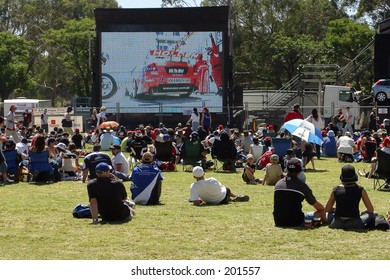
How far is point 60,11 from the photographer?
285ft

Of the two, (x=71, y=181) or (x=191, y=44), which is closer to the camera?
(x=71, y=181)

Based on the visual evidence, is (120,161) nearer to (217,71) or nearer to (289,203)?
(289,203)

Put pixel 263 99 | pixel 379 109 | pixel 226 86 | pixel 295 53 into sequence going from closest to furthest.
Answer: pixel 379 109 < pixel 226 86 < pixel 263 99 < pixel 295 53

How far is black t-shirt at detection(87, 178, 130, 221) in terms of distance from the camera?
43.7 feet

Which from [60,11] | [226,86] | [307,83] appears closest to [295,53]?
[307,83]

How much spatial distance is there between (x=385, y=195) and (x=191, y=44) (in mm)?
24148

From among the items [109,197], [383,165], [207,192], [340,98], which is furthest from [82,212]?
[340,98]

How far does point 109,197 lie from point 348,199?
3.49 metres

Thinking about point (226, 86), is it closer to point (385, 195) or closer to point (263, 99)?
point (263, 99)

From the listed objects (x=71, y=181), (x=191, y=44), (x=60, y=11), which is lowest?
(x=71, y=181)

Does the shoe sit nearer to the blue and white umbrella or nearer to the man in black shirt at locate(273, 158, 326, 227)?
the man in black shirt at locate(273, 158, 326, 227)

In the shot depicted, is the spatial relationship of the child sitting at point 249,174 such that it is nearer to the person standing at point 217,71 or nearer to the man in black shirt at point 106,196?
the man in black shirt at point 106,196

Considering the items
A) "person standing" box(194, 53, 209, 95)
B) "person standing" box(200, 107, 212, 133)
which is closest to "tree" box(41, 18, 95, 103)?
"person standing" box(194, 53, 209, 95)

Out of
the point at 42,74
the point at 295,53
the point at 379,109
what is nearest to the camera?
the point at 379,109
